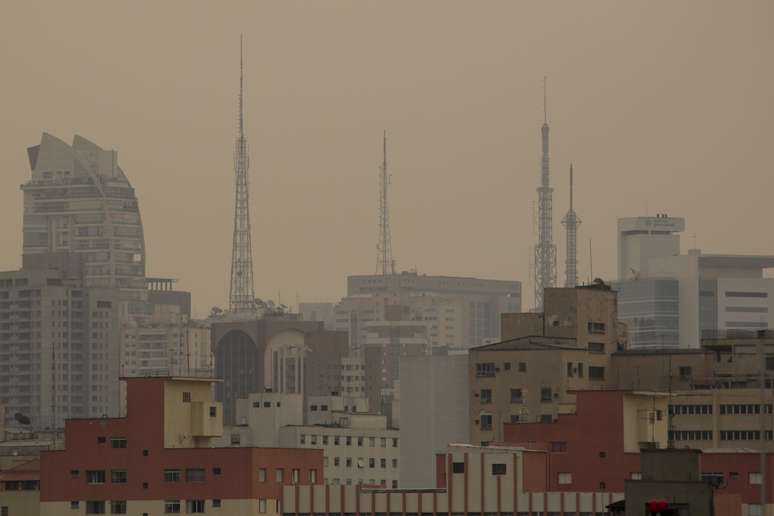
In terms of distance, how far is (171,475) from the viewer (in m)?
134

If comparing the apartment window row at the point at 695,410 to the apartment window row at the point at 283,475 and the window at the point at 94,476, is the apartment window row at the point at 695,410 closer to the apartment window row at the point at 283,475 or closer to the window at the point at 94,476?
the apartment window row at the point at 283,475

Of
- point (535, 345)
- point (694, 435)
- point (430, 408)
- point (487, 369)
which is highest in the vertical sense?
point (535, 345)

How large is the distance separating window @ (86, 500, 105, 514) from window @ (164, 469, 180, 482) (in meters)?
2.91

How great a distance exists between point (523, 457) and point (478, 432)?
4121 cm

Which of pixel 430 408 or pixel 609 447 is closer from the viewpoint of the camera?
pixel 609 447

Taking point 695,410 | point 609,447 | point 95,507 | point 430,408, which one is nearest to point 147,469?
point 95,507

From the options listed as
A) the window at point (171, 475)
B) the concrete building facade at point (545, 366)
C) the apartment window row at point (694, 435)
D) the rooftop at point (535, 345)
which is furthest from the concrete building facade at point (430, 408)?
the window at point (171, 475)

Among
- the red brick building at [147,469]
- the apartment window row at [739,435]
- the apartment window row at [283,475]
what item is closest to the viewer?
the red brick building at [147,469]

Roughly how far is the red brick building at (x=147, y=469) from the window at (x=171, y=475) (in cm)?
4

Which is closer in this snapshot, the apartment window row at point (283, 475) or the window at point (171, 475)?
the apartment window row at point (283, 475)

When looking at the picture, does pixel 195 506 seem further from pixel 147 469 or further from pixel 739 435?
pixel 739 435

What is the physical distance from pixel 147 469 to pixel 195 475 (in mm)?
2150

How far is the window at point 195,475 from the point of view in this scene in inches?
5251

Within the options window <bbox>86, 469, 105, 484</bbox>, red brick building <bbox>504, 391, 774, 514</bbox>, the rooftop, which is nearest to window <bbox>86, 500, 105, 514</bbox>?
window <bbox>86, 469, 105, 484</bbox>
